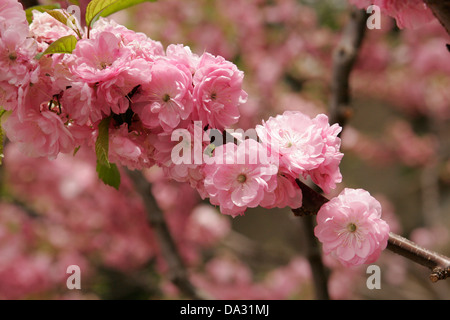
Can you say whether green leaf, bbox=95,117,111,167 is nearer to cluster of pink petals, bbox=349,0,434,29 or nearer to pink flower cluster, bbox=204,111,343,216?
pink flower cluster, bbox=204,111,343,216

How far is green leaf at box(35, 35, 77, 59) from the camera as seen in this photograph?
541 millimetres

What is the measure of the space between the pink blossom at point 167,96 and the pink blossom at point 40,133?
4.1 inches

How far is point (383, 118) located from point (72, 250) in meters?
3.22

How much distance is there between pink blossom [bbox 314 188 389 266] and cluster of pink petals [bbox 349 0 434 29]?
0.35 metres

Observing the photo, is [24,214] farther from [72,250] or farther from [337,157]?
[337,157]

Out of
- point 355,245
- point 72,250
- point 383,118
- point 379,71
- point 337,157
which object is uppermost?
point 383,118

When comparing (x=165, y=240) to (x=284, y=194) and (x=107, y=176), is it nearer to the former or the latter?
(x=107, y=176)

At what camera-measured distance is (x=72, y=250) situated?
8.25ft

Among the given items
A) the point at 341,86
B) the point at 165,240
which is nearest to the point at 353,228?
the point at 341,86

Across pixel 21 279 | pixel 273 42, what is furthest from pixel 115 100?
pixel 273 42

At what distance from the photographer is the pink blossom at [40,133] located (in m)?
0.56

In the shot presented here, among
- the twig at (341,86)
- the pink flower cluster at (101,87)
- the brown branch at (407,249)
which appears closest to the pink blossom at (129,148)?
the pink flower cluster at (101,87)

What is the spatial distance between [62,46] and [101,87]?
0.07 metres

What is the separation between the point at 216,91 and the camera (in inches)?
22.7
